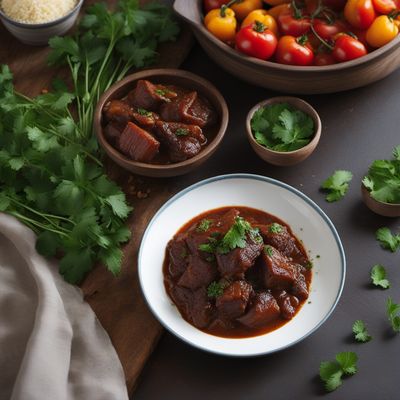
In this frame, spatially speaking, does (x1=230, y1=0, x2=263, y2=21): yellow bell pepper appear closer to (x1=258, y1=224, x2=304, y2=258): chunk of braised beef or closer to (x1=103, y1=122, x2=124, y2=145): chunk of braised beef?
(x1=103, y1=122, x2=124, y2=145): chunk of braised beef

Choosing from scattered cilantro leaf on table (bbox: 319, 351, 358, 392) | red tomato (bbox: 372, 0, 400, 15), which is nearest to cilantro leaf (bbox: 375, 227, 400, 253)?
scattered cilantro leaf on table (bbox: 319, 351, 358, 392)

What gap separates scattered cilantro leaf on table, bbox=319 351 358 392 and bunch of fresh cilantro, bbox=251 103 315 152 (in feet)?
3.82

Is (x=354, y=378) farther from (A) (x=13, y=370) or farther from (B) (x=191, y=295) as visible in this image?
(A) (x=13, y=370)

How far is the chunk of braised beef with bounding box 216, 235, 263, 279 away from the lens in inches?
136

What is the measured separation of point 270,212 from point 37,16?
6.12ft

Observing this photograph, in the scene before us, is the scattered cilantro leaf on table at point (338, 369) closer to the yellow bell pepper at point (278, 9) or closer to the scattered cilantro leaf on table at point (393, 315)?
the scattered cilantro leaf on table at point (393, 315)

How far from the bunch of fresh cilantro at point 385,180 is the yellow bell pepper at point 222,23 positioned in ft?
3.62

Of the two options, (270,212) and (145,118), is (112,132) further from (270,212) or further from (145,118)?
(270,212)

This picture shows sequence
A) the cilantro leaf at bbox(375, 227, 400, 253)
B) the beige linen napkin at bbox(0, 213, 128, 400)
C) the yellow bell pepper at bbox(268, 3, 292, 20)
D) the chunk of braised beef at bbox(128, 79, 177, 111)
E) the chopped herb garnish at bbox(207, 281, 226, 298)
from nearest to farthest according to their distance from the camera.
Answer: the beige linen napkin at bbox(0, 213, 128, 400), the chopped herb garnish at bbox(207, 281, 226, 298), the cilantro leaf at bbox(375, 227, 400, 253), the chunk of braised beef at bbox(128, 79, 177, 111), the yellow bell pepper at bbox(268, 3, 292, 20)

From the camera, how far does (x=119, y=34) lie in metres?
4.35

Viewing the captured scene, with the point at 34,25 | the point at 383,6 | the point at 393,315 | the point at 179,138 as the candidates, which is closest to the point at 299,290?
the point at 393,315

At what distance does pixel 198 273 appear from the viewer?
352 centimetres

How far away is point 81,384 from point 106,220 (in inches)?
33.5

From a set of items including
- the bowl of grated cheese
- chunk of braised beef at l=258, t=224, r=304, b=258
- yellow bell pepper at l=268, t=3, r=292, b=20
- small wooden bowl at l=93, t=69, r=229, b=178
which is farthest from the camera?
the bowl of grated cheese
